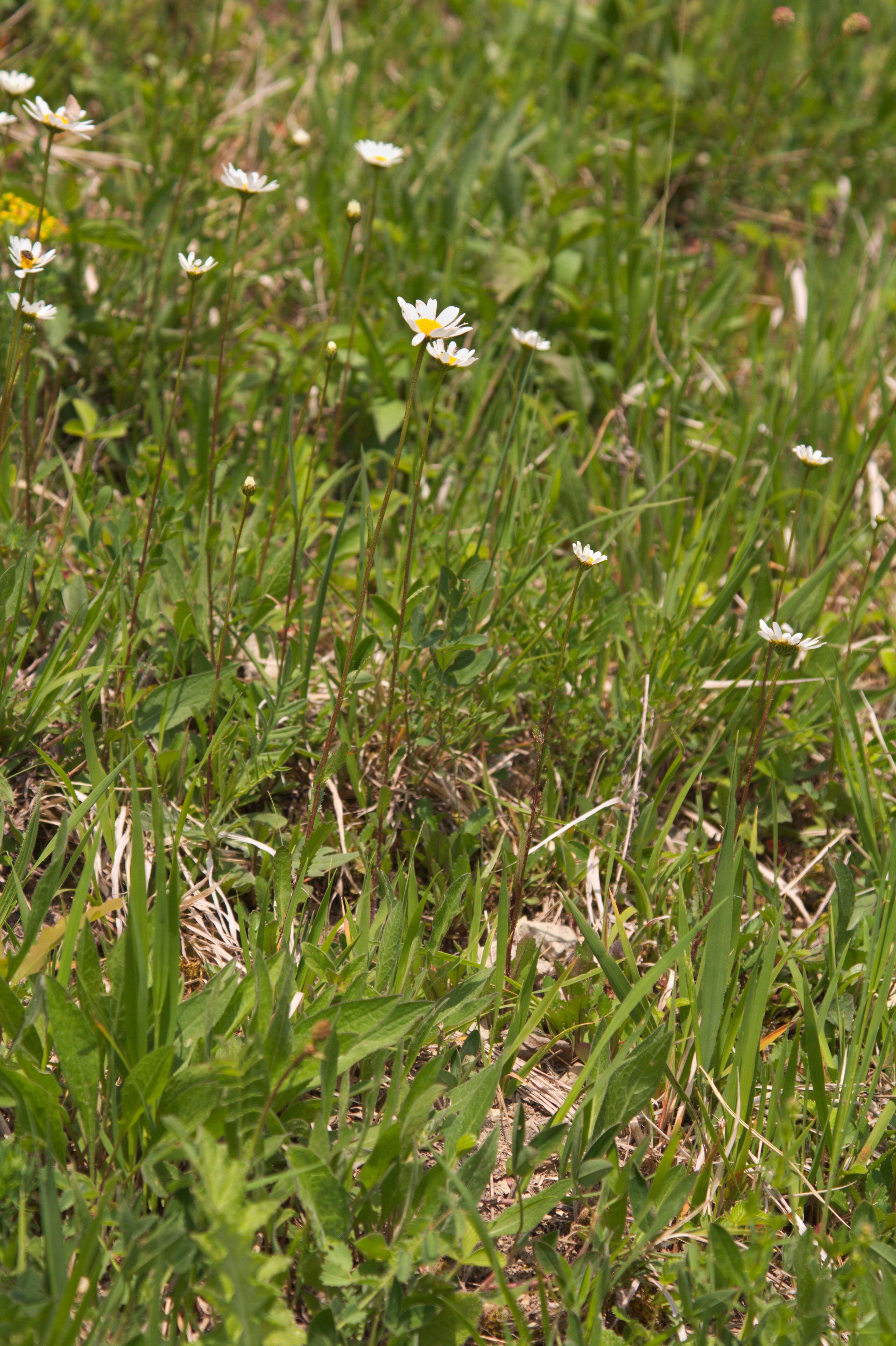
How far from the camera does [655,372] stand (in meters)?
3.30

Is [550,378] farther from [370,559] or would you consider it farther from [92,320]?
[370,559]

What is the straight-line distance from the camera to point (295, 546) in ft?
6.98

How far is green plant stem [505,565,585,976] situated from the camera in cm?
202

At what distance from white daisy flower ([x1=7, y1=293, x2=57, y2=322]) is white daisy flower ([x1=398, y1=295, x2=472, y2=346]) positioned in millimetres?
666

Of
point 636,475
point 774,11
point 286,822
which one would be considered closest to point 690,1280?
point 286,822

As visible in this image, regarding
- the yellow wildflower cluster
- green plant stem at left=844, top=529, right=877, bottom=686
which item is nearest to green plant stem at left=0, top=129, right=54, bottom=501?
the yellow wildflower cluster

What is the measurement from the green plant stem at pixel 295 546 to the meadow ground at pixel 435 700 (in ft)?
0.16

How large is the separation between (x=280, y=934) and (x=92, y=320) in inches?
72.7

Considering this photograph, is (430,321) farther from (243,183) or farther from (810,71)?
(810,71)

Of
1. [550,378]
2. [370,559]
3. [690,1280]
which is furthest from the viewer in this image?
[550,378]

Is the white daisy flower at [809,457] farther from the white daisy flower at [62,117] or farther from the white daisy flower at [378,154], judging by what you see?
the white daisy flower at [62,117]

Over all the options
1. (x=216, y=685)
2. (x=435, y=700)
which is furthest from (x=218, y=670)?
(x=435, y=700)

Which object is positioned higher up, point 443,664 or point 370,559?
point 370,559

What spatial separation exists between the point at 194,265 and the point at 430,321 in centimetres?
51
